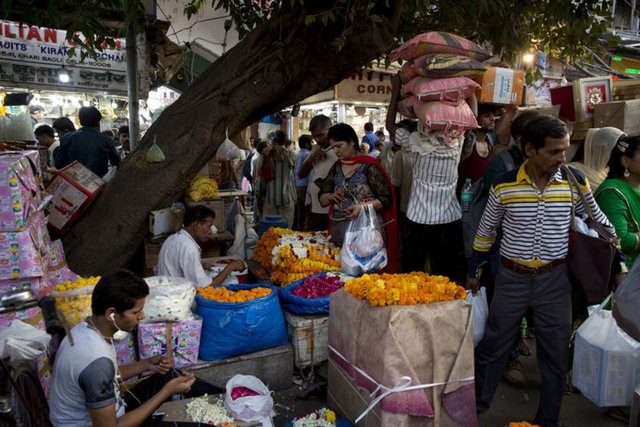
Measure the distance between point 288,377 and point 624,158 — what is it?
3.37 m

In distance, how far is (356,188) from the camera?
4676 mm

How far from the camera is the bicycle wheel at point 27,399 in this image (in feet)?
7.09

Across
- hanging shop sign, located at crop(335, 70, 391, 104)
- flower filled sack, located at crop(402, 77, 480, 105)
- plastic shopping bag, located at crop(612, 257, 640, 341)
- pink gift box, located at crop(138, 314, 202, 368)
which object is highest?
hanging shop sign, located at crop(335, 70, 391, 104)

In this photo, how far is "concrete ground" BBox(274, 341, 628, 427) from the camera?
3.60 m

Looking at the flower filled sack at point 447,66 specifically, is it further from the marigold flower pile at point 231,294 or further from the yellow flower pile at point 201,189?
the yellow flower pile at point 201,189

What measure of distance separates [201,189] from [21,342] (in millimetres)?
3498

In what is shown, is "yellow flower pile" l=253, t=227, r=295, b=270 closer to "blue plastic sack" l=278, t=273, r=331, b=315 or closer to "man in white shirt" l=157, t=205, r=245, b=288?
"man in white shirt" l=157, t=205, r=245, b=288

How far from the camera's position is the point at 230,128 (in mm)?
5363

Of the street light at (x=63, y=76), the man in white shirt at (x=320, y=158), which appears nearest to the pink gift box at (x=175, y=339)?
the man in white shirt at (x=320, y=158)

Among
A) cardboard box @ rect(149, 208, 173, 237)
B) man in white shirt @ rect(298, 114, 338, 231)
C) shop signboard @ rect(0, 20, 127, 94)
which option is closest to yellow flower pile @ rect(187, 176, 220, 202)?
cardboard box @ rect(149, 208, 173, 237)

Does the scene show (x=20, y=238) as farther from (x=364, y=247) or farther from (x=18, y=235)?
(x=364, y=247)

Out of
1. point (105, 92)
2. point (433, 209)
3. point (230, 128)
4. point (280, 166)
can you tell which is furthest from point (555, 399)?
point (105, 92)

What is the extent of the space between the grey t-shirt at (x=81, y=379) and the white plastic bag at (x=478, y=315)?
2.56m

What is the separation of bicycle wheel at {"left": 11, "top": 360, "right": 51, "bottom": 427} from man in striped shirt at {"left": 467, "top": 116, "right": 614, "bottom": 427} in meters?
3.00
